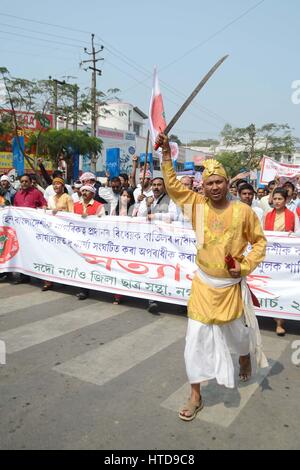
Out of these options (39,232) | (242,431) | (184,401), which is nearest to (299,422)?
(242,431)

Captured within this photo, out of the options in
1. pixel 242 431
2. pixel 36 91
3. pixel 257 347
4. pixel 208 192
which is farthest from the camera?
pixel 36 91

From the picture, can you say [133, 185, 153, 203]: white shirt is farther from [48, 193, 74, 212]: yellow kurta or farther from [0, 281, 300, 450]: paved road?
[0, 281, 300, 450]: paved road

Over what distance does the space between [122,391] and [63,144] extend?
74.4ft

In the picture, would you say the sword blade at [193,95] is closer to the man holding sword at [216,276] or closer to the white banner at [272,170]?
the man holding sword at [216,276]

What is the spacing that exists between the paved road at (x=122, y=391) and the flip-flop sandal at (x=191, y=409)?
42 millimetres

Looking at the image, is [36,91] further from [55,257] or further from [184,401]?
[184,401]

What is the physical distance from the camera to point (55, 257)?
6348mm

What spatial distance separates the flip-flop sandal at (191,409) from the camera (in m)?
2.93

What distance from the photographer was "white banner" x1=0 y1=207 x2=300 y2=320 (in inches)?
194

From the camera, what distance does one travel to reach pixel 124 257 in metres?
5.82

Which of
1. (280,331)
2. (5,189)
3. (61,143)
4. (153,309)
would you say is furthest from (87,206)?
(61,143)

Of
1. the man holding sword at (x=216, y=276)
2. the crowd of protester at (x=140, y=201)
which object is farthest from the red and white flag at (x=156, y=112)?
the man holding sword at (x=216, y=276)

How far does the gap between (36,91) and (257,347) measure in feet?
81.4

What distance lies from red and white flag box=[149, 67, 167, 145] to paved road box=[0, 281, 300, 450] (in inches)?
89.3
